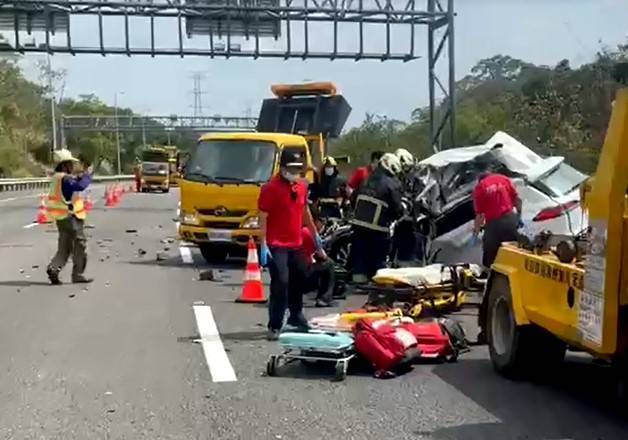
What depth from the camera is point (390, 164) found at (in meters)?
15.1

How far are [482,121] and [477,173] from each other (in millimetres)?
32104

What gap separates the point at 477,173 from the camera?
17812 mm

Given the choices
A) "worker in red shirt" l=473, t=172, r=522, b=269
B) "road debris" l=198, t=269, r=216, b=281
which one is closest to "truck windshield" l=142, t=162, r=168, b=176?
"road debris" l=198, t=269, r=216, b=281

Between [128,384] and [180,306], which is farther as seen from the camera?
[180,306]

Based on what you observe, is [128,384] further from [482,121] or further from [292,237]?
[482,121]

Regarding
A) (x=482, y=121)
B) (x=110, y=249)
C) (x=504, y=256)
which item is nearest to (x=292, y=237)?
(x=504, y=256)

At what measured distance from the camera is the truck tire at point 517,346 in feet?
30.5

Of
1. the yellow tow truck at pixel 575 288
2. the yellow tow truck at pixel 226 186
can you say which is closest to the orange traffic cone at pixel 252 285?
the yellow tow truck at pixel 226 186

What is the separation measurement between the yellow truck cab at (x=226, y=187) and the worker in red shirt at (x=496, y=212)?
5.85m

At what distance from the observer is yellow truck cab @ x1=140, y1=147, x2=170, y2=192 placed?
67312 mm

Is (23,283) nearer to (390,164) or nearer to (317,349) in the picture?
(390,164)

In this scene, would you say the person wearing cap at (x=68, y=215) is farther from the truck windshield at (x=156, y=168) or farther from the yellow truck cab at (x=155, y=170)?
the truck windshield at (x=156, y=168)

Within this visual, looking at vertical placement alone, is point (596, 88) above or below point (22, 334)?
above

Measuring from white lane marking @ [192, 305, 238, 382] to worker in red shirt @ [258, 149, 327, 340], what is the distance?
63cm
